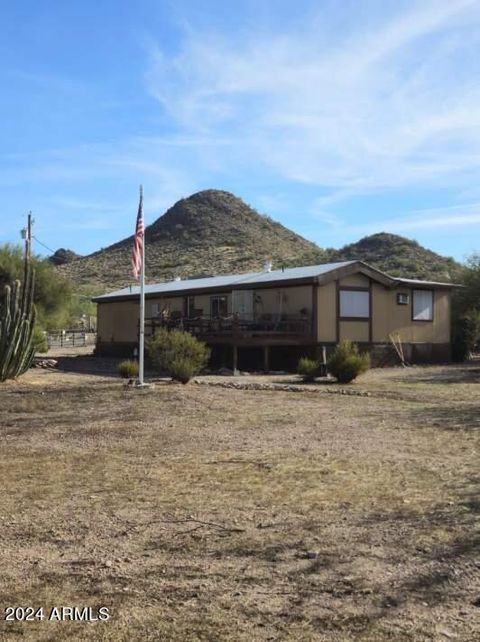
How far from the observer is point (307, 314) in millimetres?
28609

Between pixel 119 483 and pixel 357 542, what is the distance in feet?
9.62

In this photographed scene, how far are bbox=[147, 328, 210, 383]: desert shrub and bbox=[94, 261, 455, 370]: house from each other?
7.94m

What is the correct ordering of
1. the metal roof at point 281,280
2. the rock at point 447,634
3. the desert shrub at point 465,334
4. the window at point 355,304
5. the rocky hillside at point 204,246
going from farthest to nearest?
the rocky hillside at point 204,246
the desert shrub at point 465,334
the window at point 355,304
the metal roof at point 281,280
the rock at point 447,634

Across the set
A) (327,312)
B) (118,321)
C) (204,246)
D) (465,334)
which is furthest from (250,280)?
(204,246)

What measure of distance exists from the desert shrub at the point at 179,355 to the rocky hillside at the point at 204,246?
52.8 m

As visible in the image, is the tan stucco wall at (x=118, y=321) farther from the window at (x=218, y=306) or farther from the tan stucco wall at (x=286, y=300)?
the tan stucco wall at (x=286, y=300)

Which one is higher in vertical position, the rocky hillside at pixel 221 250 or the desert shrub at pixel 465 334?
the rocky hillside at pixel 221 250

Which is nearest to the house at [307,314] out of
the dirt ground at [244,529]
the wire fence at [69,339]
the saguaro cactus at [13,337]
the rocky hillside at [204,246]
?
the saguaro cactus at [13,337]

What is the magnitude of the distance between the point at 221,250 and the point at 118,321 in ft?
156

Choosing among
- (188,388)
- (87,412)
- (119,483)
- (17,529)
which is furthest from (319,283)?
(17,529)

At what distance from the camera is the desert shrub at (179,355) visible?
60.6 feet

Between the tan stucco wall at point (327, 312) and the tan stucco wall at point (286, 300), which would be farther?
the tan stucco wall at point (286, 300)

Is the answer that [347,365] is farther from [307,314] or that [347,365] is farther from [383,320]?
→ [383,320]

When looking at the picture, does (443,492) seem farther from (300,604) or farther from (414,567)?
(300,604)
